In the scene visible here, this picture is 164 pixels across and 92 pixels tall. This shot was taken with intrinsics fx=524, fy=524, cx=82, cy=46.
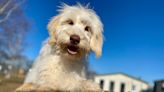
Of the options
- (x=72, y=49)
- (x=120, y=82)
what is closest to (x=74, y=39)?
(x=72, y=49)

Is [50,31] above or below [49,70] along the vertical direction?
above

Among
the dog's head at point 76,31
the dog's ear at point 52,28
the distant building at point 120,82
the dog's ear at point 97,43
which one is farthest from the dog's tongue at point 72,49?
the distant building at point 120,82

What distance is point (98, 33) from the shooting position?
20.8 feet

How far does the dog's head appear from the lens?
225 inches

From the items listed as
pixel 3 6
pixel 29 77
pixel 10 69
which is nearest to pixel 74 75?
pixel 29 77

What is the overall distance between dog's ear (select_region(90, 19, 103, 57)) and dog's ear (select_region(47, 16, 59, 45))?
1.48 feet

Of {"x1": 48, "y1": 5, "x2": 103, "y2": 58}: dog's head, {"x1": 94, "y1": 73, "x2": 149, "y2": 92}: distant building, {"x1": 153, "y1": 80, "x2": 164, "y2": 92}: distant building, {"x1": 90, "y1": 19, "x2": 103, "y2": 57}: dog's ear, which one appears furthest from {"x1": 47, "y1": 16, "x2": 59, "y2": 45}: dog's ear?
{"x1": 94, "y1": 73, "x2": 149, "y2": 92}: distant building

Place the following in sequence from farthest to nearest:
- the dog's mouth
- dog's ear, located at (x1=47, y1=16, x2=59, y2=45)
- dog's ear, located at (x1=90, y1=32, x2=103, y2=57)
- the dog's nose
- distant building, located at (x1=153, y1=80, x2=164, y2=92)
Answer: distant building, located at (x1=153, y1=80, x2=164, y2=92) → dog's ear, located at (x1=90, y1=32, x2=103, y2=57) → dog's ear, located at (x1=47, y1=16, x2=59, y2=45) → the dog's mouth → the dog's nose

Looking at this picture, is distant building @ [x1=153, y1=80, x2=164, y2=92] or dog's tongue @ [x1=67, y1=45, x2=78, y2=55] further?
distant building @ [x1=153, y1=80, x2=164, y2=92]

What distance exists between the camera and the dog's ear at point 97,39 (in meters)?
6.13

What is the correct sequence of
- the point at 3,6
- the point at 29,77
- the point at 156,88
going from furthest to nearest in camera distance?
the point at 3,6, the point at 156,88, the point at 29,77

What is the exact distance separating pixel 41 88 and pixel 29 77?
95 centimetres

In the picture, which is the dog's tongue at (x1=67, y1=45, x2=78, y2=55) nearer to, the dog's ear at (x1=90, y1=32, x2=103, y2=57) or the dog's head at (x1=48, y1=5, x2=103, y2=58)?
the dog's head at (x1=48, y1=5, x2=103, y2=58)

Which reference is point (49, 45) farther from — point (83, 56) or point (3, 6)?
point (3, 6)
